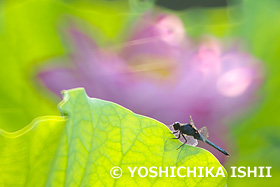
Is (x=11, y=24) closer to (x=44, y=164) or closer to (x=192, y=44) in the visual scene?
(x=192, y=44)

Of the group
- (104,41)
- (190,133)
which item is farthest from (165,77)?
(190,133)

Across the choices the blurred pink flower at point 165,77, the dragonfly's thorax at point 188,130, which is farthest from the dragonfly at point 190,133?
the blurred pink flower at point 165,77

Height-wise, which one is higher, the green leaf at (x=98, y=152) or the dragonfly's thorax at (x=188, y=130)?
the dragonfly's thorax at (x=188, y=130)

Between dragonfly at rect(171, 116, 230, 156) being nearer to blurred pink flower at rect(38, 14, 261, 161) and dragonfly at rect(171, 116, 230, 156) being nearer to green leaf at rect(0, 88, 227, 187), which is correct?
green leaf at rect(0, 88, 227, 187)

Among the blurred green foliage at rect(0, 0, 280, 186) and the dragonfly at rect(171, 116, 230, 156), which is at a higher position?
the blurred green foliage at rect(0, 0, 280, 186)

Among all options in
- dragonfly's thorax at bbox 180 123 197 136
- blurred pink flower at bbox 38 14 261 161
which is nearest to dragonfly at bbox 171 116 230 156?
dragonfly's thorax at bbox 180 123 197 136

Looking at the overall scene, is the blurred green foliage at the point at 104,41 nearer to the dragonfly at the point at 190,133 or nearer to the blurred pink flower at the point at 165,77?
the blurred pink flower at the point at 165,77

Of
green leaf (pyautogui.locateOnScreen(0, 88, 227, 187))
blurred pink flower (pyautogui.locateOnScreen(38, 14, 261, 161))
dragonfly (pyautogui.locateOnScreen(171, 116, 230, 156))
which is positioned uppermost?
blurred pink flower (pyautogui.locateOnScreen(38, 14, 261, 161))
